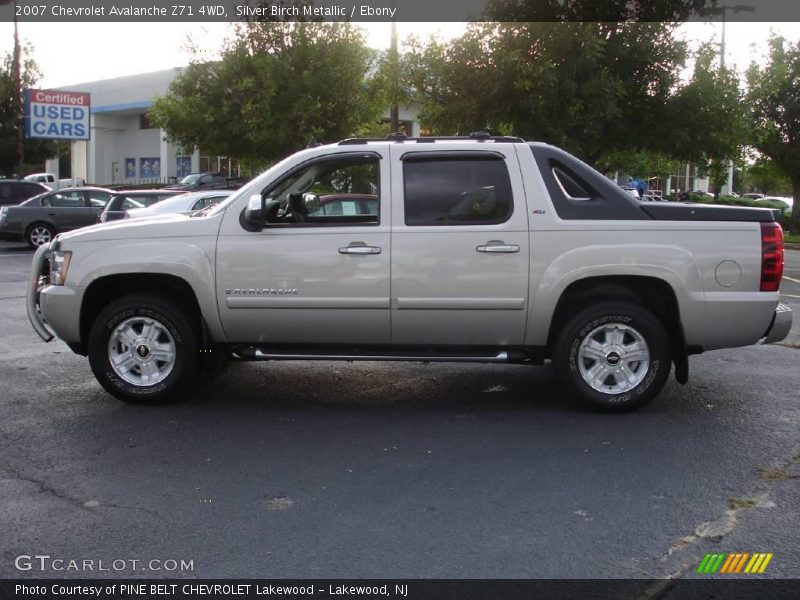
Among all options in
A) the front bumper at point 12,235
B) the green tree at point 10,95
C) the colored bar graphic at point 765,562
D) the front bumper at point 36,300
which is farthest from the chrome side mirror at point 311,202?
the green tree at point 10,95

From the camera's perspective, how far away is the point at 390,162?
638cm

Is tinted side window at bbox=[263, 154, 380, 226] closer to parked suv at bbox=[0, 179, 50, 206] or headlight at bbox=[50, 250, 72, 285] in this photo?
headlight at bbox=[50, 250, 72, 285]

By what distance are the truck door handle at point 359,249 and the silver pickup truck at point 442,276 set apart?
0.01 meters

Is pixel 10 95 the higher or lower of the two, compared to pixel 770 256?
higher

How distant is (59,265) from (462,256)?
3002 mm

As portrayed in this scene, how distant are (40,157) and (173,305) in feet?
140

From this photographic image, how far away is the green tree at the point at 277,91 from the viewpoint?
24797mm

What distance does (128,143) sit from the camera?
6162 centimetres

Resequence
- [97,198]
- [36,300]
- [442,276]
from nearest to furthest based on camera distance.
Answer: [442,276], [36,300], [97,198]

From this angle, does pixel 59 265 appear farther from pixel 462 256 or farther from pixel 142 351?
pixel 462 256

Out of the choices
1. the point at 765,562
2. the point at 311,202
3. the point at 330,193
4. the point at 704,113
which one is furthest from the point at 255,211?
the point at 704,113

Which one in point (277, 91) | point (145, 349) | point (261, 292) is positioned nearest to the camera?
point (261, 292)

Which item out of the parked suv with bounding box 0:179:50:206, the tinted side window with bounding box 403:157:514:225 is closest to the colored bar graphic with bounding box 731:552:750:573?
the tinted side window with bounding box 403:157:514:225
